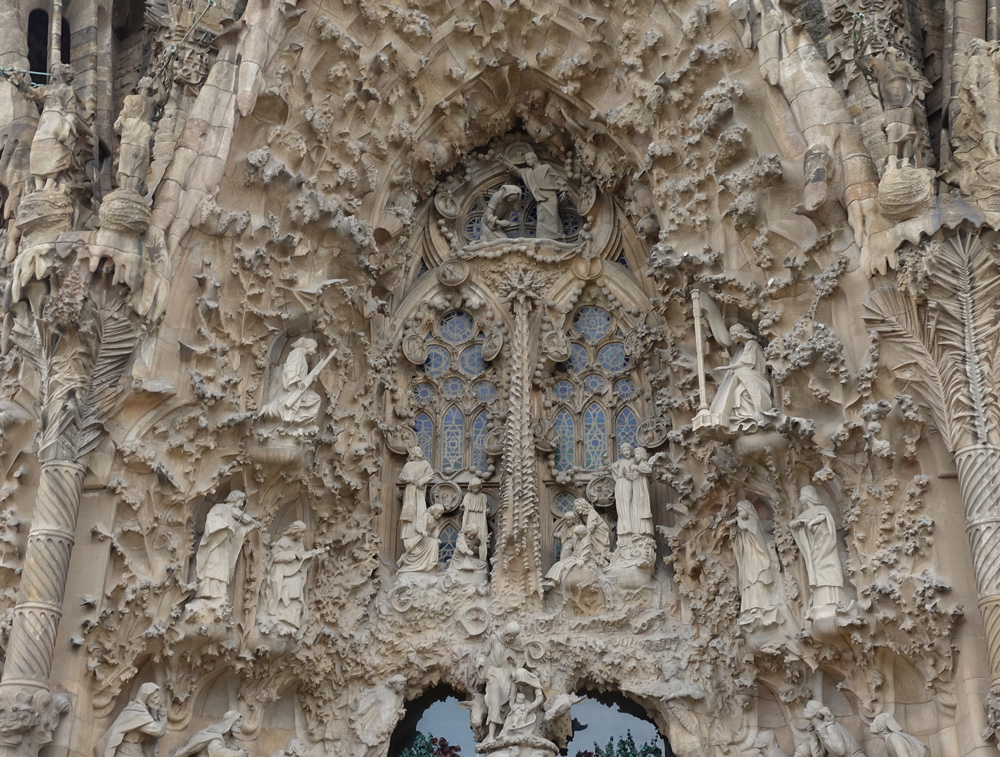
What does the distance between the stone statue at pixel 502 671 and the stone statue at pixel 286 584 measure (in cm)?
153

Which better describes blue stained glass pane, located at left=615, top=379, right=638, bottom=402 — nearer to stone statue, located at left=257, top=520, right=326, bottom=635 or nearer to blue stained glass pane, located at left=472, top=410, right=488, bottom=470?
blue stained glass pane, located at left=472, top=410, right=488, bottom=470

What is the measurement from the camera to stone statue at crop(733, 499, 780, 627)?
9.98 m

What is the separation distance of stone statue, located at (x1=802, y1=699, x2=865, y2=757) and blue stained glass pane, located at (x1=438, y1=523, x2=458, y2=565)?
339cm

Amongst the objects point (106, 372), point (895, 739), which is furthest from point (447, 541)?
point (895, 739)

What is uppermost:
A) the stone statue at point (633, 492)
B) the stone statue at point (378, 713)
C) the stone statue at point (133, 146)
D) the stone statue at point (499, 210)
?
the stone statue at point (499, 210)

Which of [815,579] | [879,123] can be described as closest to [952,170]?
[879,123]

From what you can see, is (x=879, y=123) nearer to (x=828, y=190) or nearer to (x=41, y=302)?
(x=828, y=190)

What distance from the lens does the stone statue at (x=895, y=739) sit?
9.04 m

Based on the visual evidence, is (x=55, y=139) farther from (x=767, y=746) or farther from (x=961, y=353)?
(x=767, y=746)

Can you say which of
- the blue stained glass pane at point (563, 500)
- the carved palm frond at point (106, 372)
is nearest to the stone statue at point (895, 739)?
the blue stained glass pane at point (563, 500)

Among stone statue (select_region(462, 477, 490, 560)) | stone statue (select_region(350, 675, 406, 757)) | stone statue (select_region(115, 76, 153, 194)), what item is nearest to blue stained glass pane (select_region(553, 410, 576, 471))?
stone statue (select_region(462, 477, 490, 560))

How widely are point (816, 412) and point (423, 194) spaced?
4.47 metres

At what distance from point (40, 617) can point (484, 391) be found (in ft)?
15.0

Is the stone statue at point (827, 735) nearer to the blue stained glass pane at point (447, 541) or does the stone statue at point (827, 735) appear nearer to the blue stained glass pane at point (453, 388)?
the blue stained glass pane at point (447, 541)
